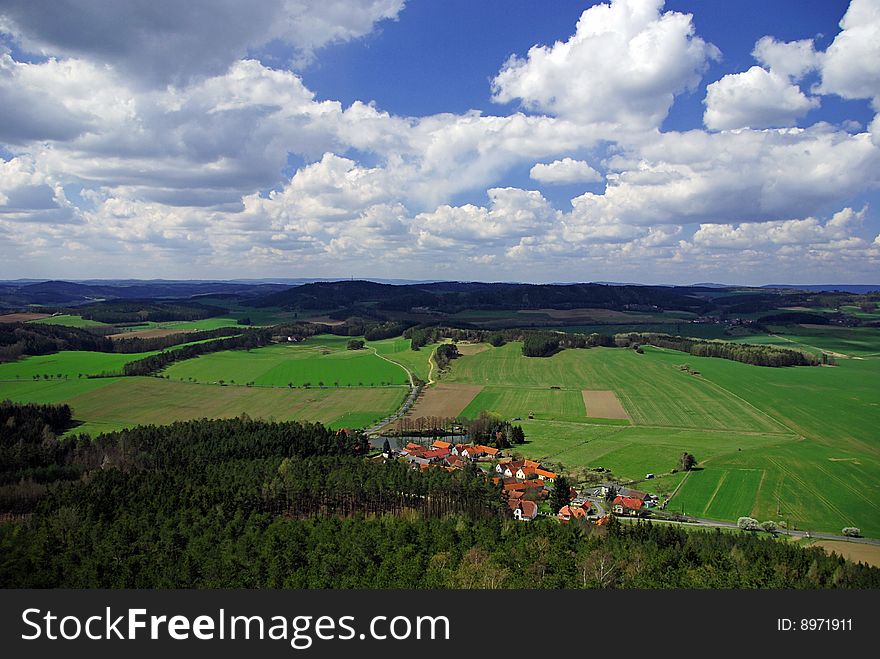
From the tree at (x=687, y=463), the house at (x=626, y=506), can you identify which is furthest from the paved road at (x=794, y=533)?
the tree at (x=687, y=463)

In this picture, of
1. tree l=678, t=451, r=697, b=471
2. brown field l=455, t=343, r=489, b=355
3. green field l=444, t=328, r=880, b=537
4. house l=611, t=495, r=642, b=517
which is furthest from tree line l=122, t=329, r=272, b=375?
tree l=678, t=451, r=697, b=471

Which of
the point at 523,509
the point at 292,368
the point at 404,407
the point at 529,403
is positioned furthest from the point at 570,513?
the point at 292,368

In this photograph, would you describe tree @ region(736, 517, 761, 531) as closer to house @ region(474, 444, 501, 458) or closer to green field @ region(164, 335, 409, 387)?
house @ region(474, 444, 501, 458)

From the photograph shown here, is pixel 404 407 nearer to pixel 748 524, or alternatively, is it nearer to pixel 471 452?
pixel 471 452

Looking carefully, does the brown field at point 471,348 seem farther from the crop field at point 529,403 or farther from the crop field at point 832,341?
the crop field at point 832,341

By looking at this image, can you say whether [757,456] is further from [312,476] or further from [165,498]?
[165,498]
